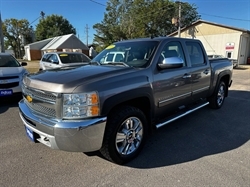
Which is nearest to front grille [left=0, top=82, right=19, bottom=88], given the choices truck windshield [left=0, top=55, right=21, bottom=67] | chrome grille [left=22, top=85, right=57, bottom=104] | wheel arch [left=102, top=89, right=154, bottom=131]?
truck windshield [left=0, top=55, right=21, bottom=67]

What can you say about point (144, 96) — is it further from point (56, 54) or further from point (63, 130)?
point (56, 54)

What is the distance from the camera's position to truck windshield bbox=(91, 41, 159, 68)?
10.7 feet

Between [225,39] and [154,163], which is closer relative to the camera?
[154,163]

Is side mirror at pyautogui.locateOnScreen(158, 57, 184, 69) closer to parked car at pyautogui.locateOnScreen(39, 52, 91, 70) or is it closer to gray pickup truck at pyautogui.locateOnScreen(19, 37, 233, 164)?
gray pickup truck at pyautogui.locateOnScreen(19, 37, 233, 164)

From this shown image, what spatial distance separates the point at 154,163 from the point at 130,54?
1900mm

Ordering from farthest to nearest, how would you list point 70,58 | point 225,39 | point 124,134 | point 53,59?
point 225,39
point 53,59
point 70,58
point 124,134

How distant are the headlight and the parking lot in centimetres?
87

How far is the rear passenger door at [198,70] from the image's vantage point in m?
4.08

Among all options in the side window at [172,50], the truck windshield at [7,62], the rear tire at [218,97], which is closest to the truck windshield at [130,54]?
the side window at [172,50]

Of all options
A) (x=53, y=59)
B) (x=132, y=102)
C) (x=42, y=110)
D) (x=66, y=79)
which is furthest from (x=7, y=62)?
(x=132, y=102)

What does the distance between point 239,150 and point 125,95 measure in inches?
86.6

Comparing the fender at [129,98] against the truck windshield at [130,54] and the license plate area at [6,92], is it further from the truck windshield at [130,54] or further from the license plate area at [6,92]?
the license plate area at [6,92]

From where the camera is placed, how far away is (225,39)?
2198 centimetres

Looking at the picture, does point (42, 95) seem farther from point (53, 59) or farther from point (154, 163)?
point (53, 59)
